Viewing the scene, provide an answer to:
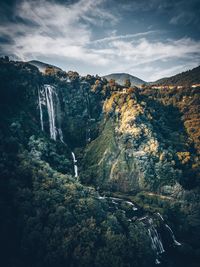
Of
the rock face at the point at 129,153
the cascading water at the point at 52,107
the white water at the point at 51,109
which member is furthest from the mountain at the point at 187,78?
the white water at the point at 51,109

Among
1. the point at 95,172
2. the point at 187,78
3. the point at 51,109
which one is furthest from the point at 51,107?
the point at 187,78

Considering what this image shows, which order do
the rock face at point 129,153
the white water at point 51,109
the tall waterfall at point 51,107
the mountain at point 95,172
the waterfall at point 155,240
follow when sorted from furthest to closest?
the white water at point 51,109 → the tall waterfall at point 51,107 → the rock face at point 129,153 → the waterfall at point 155,240 → the mountain at point 95,172

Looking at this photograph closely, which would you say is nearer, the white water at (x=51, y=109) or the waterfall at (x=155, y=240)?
the waterfall at (x=155, y=240)

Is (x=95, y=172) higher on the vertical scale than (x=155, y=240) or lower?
higher

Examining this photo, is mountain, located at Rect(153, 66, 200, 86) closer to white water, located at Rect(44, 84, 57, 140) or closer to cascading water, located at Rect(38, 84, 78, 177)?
cascading water, located at Rect(38, 84, 78, 177)

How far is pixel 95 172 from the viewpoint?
65938 millimetres

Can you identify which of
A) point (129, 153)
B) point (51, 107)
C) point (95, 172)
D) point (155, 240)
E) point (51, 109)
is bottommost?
point (155, 240)

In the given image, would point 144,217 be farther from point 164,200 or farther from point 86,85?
point 86,85

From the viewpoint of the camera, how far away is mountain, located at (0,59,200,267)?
36719 millimetres

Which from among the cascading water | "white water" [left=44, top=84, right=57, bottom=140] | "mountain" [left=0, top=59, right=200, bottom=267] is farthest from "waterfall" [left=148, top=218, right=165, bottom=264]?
"white water" [left=44, top=84, right=57, bottom=140]

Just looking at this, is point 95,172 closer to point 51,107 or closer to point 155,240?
point 155,240

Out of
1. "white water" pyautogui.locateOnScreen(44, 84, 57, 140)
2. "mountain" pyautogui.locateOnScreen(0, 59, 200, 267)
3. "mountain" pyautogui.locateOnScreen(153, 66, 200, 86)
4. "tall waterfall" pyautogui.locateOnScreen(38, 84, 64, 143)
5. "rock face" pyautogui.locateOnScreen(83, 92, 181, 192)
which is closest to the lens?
"mountain" pyautogui.locateOnScreen(0, 59, 200, 267)

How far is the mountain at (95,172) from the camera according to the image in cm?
3672

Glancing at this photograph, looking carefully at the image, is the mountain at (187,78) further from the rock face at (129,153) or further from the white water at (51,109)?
the white water at (51,109)
